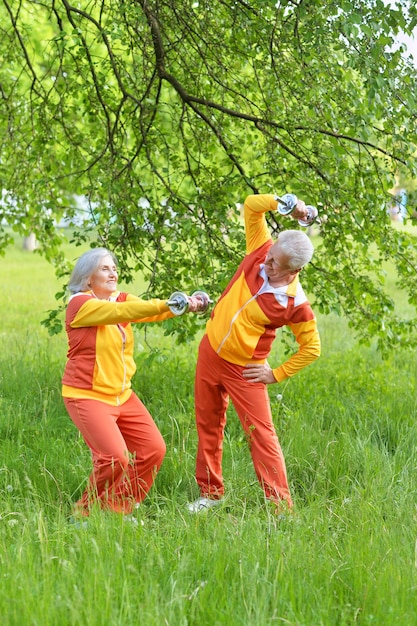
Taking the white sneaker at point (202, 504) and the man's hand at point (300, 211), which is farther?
the man's hand at point (300, 211)

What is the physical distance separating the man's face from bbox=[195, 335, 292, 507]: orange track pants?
0.54 m

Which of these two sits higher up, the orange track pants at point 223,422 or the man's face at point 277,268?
the man's face at point 277,268

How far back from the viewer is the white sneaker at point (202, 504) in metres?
4.08

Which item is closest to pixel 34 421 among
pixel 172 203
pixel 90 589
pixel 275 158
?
pixel 172 203

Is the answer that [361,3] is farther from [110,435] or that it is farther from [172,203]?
[110,435]

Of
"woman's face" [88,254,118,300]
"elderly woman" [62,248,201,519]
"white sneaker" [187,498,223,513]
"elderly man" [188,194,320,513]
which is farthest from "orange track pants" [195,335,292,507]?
"woman's face" [88,254,118,300]

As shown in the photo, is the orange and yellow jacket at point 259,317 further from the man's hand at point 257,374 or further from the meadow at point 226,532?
the meadow at point 226,532

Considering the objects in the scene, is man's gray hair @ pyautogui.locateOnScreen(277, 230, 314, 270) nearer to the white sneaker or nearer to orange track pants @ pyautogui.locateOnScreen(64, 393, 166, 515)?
orange track pants @ pyautogui.locateOnScreen(64, 393, 166, 515)

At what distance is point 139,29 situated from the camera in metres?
6.51

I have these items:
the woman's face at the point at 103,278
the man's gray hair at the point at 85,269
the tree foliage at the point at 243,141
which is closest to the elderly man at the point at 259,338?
the woman's face at the point at 103,278

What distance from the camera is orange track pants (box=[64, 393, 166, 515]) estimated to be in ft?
13.6

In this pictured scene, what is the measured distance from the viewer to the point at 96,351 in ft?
13.9

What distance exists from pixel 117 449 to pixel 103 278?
3.04 feet

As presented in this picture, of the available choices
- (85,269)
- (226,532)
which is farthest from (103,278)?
(226,532)
